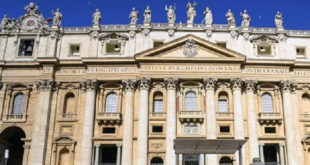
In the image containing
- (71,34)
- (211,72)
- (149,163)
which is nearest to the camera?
(149,163)

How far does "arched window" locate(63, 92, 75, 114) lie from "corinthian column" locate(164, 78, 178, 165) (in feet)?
32.7

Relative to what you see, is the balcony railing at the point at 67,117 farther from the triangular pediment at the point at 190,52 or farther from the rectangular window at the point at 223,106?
the rectangular window at the point at 223,106

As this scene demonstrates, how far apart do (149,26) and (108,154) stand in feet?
46.5

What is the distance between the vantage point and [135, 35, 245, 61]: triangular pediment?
38.0 metres

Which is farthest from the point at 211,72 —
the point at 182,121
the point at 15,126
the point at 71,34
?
the point at 15,126

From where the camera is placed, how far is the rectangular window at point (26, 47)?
4078 centimetres

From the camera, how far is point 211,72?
38.2 metres

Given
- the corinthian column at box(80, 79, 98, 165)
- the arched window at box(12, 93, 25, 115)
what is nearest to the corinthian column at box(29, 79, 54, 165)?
the arched window at box(12, 93, 25, 115)

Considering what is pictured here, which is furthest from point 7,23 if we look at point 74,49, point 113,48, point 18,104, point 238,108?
point 238,108

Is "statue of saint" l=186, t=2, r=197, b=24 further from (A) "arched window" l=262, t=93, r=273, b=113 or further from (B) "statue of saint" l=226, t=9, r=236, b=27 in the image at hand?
(A) "arched window" l=262, t=93, r=273, b=113

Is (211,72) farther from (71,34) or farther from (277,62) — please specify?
(71,34)

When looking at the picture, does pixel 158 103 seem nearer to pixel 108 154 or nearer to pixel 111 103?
pixel 111 103

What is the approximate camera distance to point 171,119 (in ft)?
119

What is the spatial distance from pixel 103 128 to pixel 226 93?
1307 centimetres
